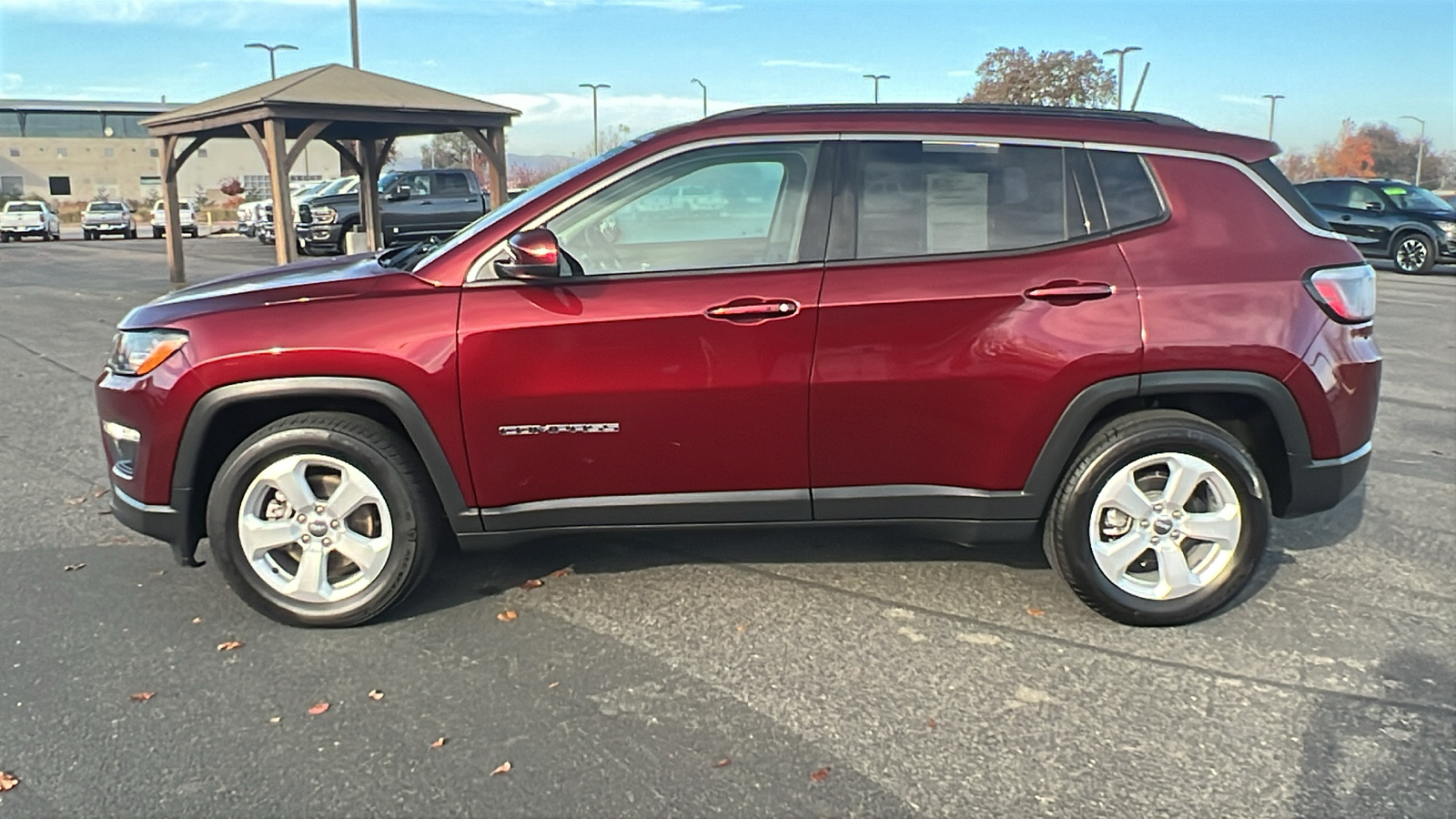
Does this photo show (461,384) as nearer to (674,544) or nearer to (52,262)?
(674,544)

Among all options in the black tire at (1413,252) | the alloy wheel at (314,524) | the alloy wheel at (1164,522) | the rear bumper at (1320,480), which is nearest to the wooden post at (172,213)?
the alloy wheel at (314,524)

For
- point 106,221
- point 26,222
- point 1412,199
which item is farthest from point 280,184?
point 106,221

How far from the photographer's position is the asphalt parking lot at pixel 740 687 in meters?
2.86

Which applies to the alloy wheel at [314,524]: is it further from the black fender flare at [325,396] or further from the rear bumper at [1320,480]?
the rear bumper at [1320,480]

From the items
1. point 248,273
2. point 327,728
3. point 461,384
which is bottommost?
point 327,728

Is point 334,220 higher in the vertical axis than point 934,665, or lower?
higher

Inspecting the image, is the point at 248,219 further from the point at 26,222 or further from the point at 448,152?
the point at 448,152

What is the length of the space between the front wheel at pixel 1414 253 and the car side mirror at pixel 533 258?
19.8 meters

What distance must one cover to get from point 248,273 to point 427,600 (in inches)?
60.3

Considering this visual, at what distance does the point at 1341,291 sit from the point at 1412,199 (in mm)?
18886

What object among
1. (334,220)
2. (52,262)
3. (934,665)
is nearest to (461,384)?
(934,665)

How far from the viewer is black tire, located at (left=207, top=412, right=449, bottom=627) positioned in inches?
146

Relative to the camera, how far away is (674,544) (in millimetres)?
4738

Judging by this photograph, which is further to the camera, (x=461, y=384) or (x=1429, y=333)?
(x=1429, y=333)
